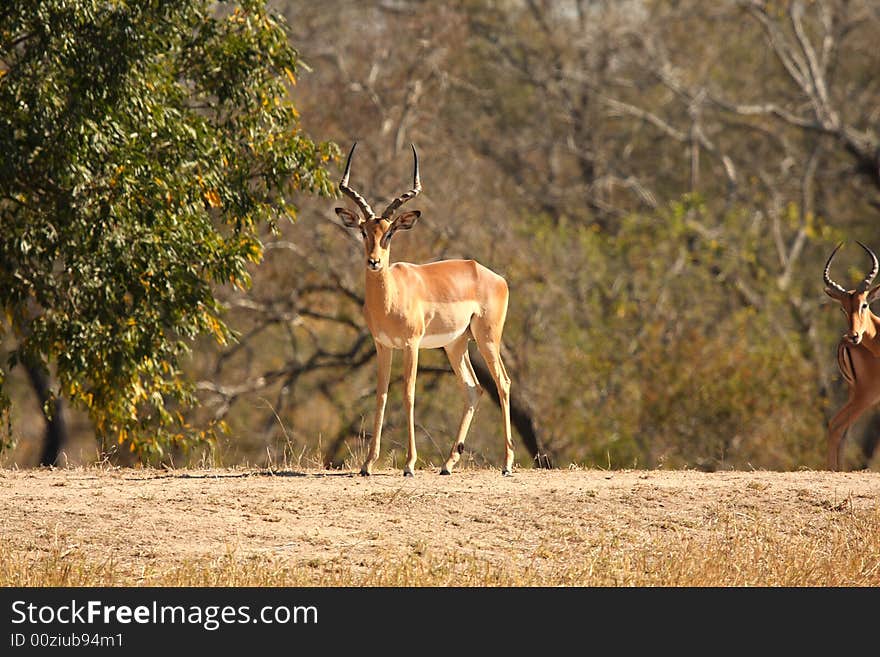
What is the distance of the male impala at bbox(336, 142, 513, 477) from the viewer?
12.1m

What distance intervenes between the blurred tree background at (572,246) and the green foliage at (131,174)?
193 inches

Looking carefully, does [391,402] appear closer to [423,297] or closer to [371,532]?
[423,297]

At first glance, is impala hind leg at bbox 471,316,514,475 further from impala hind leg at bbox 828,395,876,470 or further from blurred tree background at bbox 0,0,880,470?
blurred tree background at bbox 0,0,880,470

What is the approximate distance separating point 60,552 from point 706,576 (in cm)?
442

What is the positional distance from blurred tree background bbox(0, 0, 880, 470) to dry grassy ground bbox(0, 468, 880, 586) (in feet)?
23.2

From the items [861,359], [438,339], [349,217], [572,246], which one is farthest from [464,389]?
[572,246]

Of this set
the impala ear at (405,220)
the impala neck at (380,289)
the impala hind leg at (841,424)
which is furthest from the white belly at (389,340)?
the impala hind leg at (841,424)

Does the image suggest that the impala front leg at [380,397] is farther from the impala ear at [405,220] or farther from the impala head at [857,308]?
the impala head at [857,308]

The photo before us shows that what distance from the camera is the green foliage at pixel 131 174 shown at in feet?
44.2

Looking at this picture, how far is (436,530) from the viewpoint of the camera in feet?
35.8

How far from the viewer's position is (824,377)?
25.2 m

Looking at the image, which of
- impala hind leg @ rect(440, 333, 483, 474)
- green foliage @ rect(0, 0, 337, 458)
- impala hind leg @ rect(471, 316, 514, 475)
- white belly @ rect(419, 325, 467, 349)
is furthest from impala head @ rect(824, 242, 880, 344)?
green foliage @ rect(0, 0, 337, 458)

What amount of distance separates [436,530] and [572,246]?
16.2 m

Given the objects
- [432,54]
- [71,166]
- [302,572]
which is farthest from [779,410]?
[302,572]
